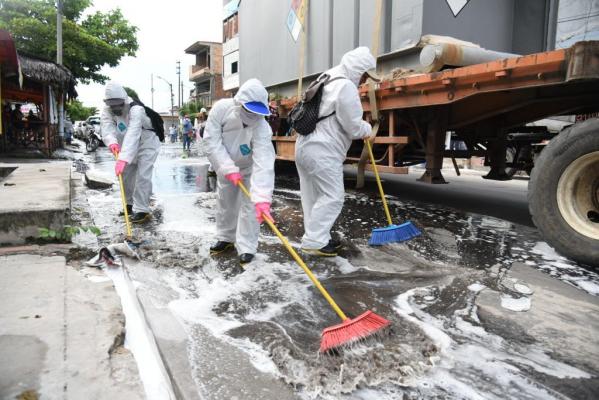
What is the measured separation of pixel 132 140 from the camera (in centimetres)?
487

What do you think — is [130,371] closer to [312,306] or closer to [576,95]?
[312,306]

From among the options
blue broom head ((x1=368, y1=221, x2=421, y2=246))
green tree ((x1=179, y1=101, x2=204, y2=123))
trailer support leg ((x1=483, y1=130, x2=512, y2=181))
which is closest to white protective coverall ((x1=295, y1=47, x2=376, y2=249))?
blue broom head ((x1=368, y1=221, x2=421, y2=246))

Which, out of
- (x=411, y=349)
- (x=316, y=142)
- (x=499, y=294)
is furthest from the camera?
(x=316, y=142)

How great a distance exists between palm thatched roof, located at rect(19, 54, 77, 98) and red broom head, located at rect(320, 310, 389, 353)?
12.1 m

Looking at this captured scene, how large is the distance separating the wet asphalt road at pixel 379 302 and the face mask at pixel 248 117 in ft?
3.73

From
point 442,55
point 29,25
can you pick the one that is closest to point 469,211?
point 442,55

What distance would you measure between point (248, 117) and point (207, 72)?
4083 cm

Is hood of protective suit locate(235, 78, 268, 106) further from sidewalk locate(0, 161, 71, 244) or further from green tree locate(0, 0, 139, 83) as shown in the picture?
green tree locate(0, 0, 139, 83)

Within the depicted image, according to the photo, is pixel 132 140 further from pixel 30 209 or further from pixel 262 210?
pixel 262 210

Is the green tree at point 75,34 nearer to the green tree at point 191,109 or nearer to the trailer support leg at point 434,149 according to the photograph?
the trailer support leg at point 434,149

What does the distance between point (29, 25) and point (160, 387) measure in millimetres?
20916

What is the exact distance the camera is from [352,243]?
431 centimetres

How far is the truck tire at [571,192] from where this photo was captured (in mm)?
3418

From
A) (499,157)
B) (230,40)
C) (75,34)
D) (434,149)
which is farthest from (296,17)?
(230,40)
